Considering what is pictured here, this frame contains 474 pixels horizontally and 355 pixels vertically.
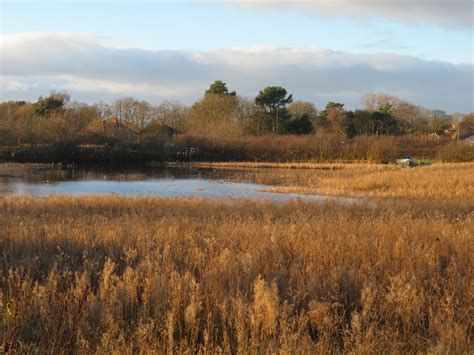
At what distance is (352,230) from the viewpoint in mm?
9422

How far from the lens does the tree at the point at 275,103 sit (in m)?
83.9

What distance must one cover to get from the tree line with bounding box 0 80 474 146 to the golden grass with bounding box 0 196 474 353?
209 ft

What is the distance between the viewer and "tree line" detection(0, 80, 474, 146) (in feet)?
226

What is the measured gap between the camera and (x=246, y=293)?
17.5 feet

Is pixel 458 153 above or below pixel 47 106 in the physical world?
below

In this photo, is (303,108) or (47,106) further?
(303,108)

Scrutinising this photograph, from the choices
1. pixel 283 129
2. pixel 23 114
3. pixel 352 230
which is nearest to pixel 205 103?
pixel 283 129

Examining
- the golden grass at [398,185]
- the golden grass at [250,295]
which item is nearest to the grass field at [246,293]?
the golden grass at [250,295]

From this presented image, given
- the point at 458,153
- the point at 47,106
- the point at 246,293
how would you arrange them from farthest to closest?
the point at 47,106 → the point at 458,153 → the point at 246,293

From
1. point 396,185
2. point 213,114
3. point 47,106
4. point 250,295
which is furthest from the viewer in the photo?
point 213,114

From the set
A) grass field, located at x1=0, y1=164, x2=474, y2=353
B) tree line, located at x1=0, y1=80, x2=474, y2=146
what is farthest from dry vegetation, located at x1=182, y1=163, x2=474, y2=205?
tree line, located at x1=0, y1=80, x2=474, y2=146

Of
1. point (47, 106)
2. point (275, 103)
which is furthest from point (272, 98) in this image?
point (47, 106)

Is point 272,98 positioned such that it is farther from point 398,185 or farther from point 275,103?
point 398,185

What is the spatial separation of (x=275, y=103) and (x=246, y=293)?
268 feet
